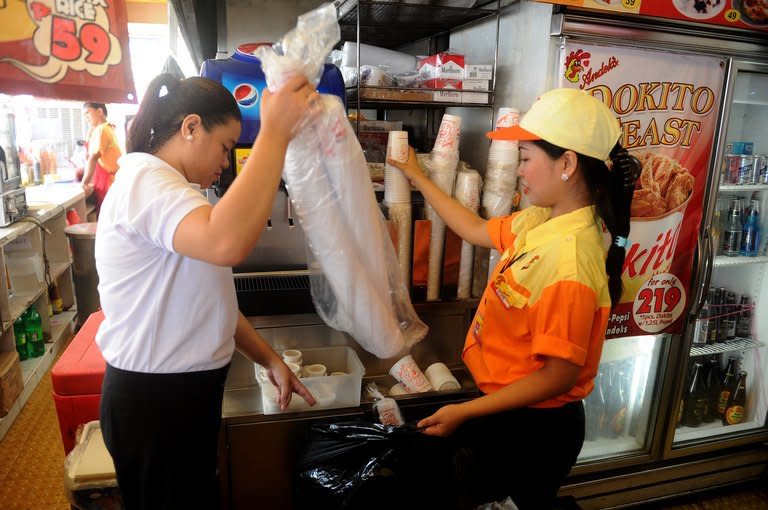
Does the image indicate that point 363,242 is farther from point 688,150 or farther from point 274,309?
point 688,150

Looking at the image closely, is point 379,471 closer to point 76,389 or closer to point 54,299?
point 76,389

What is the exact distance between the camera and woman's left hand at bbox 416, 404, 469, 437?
1452 mm

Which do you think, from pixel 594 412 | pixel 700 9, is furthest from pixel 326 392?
pixel 700 9

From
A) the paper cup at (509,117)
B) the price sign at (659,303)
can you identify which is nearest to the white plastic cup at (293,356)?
the paper cup at (509,117)

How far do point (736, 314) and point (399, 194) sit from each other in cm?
202

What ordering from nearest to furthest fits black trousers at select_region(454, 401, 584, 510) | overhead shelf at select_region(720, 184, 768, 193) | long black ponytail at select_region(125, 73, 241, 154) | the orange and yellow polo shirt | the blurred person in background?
long black ponytail at select_region(125, 73, 241, 154) → the orange and yellow polo shirt → black trousers at select_region(454, 401, 584, 510) → overhead shelf at select_region(720, 184, 768, 193) → the blurred person in background

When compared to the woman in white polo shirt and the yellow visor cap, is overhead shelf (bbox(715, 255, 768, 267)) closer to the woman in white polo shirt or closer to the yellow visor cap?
the yellow visor cap

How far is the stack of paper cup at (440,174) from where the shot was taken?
1.90 meters

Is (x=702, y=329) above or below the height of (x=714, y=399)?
above

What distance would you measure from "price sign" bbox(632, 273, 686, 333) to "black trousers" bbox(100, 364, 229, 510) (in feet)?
5.76

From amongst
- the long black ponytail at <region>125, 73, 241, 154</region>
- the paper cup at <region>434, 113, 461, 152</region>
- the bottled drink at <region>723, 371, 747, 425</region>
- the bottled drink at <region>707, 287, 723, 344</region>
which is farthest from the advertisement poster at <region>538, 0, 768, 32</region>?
the bottled drink at <region>723, 371, 747, 425</region>

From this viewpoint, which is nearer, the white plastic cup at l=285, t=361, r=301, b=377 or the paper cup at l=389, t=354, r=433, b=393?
the white plastic cup at l=285, t=361, r=301, b=377

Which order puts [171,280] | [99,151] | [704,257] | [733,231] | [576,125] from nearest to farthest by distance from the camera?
[171,280] → [576,125] → [704,257] → [733,231] → [99,151]

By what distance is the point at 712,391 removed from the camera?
283 centimetres
